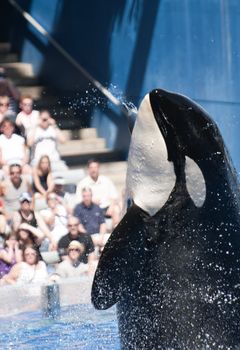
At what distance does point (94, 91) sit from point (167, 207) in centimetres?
1205

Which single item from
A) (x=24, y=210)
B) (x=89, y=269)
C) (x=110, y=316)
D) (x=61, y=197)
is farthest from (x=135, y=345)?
(x=61, y=197)

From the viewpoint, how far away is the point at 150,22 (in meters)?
16.9

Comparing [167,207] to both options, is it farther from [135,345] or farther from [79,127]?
[79,127]

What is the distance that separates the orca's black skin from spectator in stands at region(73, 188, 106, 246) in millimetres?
7224

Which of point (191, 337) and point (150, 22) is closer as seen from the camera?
point (191, 337)

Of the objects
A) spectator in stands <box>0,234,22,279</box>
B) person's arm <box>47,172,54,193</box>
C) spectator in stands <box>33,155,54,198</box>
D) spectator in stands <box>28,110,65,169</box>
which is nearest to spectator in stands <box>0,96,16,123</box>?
spectator in stands <box>28,110,65,169</box>

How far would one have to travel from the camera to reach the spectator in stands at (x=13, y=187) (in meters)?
13.9

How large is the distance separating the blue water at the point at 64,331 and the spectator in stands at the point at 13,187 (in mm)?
4032

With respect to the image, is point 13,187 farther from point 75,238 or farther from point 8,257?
point 8,257

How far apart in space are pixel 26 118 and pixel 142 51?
3030 mm

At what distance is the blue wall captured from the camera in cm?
1589

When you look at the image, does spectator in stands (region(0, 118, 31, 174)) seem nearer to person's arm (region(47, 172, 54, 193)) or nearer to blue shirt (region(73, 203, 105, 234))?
person's arm (region(47, 172, 54, 193))

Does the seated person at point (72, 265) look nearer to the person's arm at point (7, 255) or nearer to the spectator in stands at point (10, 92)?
the person's arm at point (7, 255)

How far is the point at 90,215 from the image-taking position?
13.6m
